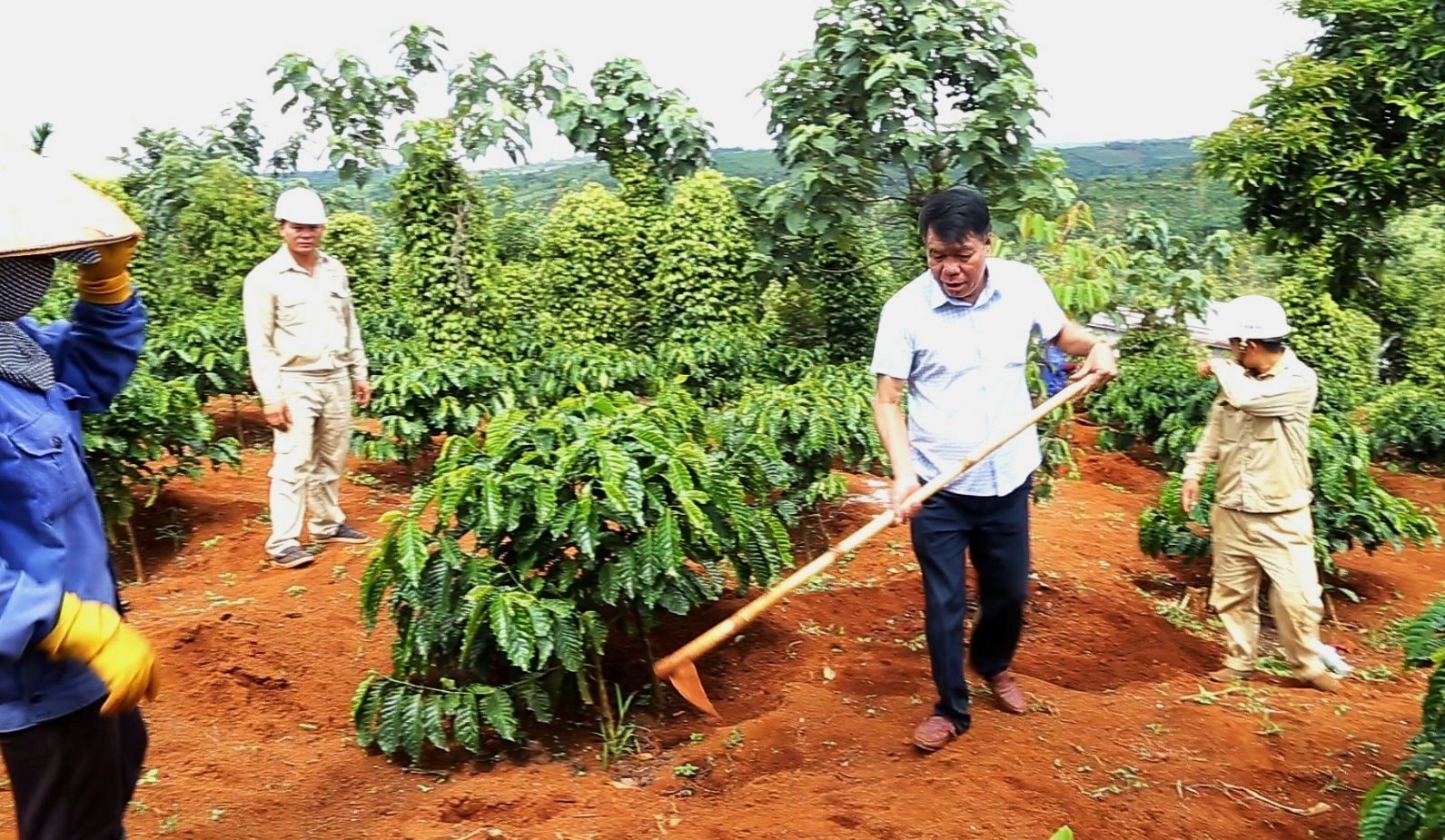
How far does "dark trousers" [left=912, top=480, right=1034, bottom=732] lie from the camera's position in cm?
306

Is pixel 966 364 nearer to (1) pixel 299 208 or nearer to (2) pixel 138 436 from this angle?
(1) pixel 299 208

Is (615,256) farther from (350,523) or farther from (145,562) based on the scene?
(145,562)

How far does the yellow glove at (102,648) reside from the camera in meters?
1.79

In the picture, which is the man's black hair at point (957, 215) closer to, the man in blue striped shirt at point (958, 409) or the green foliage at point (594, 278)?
the man in blue striped shirt at point (958, 409)

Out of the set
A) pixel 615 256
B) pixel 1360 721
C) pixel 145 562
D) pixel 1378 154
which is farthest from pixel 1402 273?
pixel 145 562

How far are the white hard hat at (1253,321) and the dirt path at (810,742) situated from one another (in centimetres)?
128

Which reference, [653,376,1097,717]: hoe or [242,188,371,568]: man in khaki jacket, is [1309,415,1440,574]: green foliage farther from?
[242,188,371,568]: man in khaki jacket

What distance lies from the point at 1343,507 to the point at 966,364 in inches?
121

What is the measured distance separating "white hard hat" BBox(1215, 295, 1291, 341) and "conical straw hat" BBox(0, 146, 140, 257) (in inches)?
138

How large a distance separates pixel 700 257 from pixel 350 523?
12.2ft

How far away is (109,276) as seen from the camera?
2.15m

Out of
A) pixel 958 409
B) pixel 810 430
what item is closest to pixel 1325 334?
pixel 810 430

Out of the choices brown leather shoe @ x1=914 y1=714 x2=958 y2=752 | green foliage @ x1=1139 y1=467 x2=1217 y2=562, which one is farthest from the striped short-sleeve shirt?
green foliage @ x1=1139 y1=467 x2=1217 y2=562

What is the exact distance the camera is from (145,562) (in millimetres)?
5281
